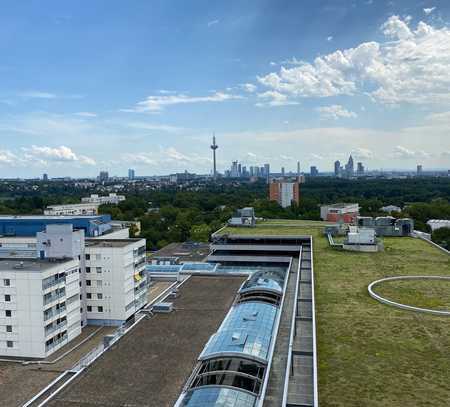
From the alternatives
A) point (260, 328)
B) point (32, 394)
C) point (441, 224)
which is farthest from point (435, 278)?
point (441, 224)

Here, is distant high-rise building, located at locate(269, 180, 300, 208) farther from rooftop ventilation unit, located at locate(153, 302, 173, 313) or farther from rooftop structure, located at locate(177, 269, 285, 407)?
rooftop structure, located at locate(177, 269, 285, 407)

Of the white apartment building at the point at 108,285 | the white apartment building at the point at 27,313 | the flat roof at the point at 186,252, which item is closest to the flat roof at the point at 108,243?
the white apartment building at the point at 108,285

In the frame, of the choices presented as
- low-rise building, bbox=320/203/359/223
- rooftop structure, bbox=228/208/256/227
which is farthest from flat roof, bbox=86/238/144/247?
low-rise building, bbox=320/203/359/223

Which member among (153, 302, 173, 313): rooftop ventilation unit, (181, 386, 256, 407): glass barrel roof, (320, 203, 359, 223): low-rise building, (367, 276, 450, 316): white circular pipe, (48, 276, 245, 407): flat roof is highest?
(320, 203, 359, 223): low-rise building

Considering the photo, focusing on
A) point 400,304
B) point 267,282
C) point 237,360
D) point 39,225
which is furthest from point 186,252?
point 237,360

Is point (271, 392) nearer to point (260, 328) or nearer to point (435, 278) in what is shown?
point (260, 328)
